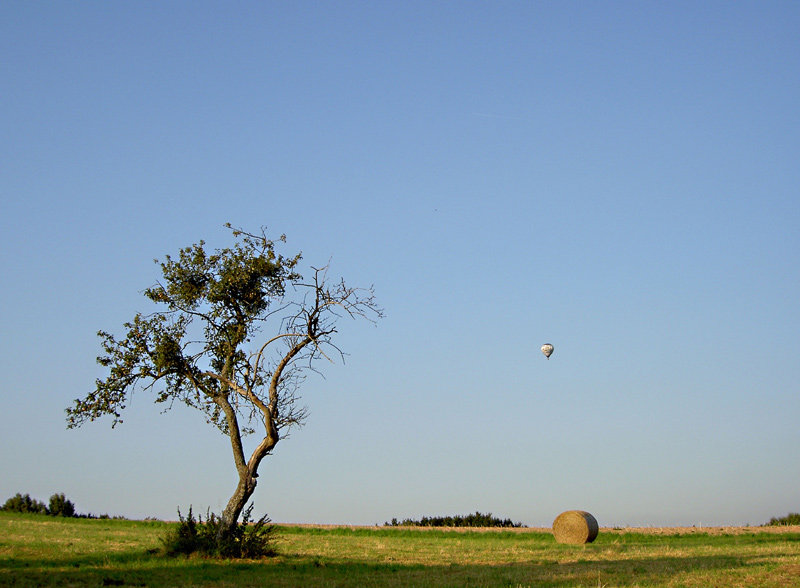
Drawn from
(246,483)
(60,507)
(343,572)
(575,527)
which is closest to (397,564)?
(343,572)

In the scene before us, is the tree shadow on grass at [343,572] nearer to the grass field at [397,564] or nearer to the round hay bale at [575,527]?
the grass field at [397,564]

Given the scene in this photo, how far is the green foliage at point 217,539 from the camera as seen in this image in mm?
25641

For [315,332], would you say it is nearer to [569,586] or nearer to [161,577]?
[161,577]

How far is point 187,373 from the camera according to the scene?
1073 inches

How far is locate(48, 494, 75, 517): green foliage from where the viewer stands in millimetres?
53812

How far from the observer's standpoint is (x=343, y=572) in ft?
76.4

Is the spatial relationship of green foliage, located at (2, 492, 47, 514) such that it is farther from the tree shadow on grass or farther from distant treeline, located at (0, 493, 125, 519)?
the tree shadow on grass

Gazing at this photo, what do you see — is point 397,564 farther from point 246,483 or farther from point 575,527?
point 575,527

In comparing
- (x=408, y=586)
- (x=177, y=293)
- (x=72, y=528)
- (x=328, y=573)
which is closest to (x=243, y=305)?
(x=177, y=293)

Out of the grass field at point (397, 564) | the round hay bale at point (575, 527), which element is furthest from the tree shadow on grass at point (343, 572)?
the round hay bale at point (575, 527)

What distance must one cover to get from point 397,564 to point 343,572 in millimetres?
2309

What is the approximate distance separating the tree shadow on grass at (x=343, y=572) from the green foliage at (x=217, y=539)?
0.53 meters

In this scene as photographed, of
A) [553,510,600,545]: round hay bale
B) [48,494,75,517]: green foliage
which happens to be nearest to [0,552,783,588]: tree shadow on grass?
[553,510,600,545]: round hay bale

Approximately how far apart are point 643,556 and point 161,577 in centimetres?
1534
